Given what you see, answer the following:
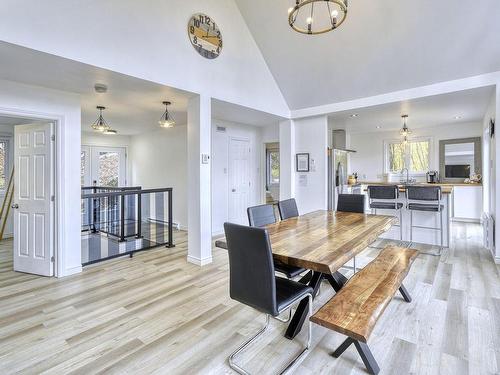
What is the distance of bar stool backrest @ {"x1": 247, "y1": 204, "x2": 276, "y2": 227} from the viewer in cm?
282

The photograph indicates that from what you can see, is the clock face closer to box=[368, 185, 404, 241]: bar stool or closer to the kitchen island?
box=[368, 185, 404, 241]: bar stool

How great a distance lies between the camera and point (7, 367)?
1885mm

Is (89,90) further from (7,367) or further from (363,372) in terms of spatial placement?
(363,372)

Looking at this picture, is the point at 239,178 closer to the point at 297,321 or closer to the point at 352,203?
the point at 352,203

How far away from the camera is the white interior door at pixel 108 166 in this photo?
7.55 m

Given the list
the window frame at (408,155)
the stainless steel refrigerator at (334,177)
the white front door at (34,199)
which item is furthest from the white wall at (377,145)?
the white front door at (34,199)

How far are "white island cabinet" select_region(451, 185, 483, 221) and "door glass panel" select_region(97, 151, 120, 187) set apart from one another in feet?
29.0

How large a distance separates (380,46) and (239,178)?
367 centimetres

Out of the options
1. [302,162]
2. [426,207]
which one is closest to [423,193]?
[426,207]

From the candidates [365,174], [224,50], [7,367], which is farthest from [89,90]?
[365,174]

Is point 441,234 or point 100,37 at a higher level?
point 100,37

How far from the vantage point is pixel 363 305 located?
1.69 m

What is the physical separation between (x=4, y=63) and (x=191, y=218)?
8.59 ft

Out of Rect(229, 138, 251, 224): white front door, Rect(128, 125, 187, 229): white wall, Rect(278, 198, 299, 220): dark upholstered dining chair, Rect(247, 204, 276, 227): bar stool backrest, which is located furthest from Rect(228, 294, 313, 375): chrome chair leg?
Rect(128, 125, 187, 229): white wall
